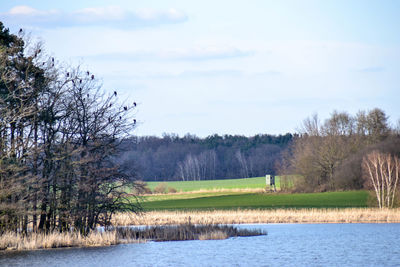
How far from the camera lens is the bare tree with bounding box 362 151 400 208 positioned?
4825 cm

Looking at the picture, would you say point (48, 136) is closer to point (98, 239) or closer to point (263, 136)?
point (98, 239)

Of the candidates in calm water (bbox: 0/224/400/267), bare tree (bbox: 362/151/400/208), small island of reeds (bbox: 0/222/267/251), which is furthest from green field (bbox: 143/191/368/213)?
small island of reeds (bbox: 0/222/267/251)

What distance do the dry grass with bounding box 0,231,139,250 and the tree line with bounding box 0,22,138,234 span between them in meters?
0.79

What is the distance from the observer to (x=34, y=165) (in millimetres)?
28812

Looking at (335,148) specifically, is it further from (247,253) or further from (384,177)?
(247,253)

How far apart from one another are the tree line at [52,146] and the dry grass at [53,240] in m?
0.79

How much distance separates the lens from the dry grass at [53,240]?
89.4 feet

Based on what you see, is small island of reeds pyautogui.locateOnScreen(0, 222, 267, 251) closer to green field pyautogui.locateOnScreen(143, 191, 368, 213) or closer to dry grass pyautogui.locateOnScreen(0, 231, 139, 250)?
dry grass pyautogui.locateOnScreen(0, 231, 139, 250)

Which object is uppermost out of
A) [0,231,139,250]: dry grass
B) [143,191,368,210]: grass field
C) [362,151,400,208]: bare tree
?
[362,151,400,208]: bare tree

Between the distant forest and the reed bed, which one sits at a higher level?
the distant forest

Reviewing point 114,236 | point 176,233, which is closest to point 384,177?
point 176,233

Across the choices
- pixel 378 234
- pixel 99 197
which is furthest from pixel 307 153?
pixel 99 197

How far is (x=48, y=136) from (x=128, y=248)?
668 centimetres

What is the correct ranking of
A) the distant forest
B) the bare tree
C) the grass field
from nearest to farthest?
the bare tree < the grass field < the distant forest
